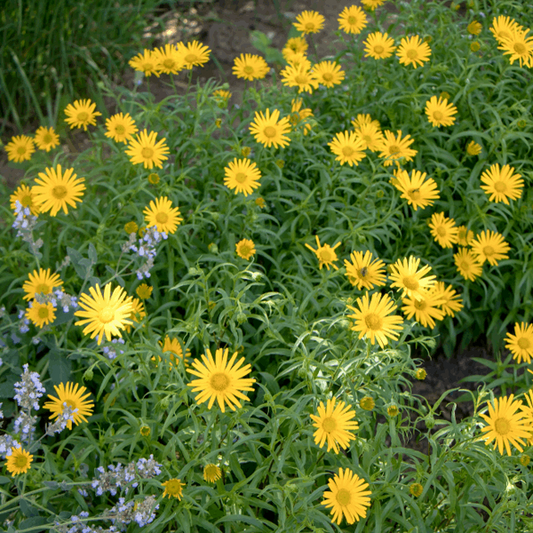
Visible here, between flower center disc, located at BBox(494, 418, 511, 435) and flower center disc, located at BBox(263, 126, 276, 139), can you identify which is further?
flower center disc, located at BBox(263, 126, 276, 139)

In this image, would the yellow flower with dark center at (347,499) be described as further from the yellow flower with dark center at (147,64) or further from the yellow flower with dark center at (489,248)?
the yellow flower with dark center at (147,64)

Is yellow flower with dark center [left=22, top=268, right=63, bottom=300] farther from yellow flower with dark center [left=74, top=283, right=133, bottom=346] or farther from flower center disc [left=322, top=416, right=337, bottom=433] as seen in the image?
flower center disc [left=322, top=416, right=337, bottom=433]

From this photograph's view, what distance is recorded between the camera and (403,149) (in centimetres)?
255

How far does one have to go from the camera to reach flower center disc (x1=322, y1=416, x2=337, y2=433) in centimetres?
153

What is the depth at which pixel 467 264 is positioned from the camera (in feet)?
8.13

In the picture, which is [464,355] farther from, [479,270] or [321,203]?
[321,203]

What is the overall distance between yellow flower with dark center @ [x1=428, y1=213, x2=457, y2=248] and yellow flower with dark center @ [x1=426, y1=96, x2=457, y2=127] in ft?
1.45

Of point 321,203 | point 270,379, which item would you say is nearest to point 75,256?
point 270,379

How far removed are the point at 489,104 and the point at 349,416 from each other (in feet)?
6.15

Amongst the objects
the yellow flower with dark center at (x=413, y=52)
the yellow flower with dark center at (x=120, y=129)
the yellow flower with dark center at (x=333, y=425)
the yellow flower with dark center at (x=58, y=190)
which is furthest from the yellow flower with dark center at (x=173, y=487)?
the yellow flower with dark center at (x=413, y=52)

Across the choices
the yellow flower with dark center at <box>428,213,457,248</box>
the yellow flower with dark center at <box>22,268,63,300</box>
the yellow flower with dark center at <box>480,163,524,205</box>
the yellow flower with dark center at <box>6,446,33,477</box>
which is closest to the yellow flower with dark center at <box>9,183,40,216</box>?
the yellow flower with dark center at <box>22,268,63,300</box>

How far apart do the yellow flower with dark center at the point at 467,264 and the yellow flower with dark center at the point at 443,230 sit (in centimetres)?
6

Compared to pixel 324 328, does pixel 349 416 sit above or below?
below

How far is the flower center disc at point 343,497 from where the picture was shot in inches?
60.0
